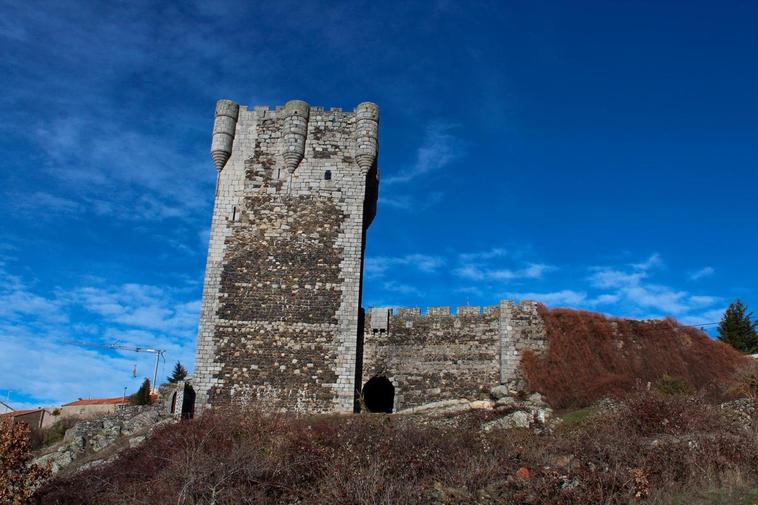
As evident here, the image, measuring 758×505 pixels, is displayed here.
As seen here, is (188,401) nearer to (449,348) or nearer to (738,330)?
(449,348)

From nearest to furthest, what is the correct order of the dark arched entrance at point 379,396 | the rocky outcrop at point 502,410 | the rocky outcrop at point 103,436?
the rocky outcrop at point 502,410, the rocky outcrop at point 103,436, the dark arched entrance at point 379,396

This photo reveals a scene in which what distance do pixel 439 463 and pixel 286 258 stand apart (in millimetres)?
10963

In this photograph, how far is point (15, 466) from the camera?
1323 cm

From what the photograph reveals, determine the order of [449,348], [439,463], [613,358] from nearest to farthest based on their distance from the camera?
[439,463], [613,358], [449,348]

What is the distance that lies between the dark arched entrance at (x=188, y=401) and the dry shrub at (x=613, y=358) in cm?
1113

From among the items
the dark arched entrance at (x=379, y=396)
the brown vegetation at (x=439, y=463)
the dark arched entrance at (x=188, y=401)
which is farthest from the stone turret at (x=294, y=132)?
the brown vegetation at (x=439, y=463)

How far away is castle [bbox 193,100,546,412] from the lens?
851 inches

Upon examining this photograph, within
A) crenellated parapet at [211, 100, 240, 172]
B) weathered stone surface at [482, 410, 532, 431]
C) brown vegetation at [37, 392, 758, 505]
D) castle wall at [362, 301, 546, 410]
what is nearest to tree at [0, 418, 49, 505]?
brown vegetation at [37, 392, 758, 505]

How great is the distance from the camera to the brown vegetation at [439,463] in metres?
11.4

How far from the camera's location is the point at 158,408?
23.3 metres

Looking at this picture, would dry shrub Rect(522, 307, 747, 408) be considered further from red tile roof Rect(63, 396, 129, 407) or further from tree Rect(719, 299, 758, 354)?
red tile roof Rect(63, 396, 129, 407)

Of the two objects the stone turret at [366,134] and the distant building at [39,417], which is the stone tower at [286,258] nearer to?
the stone turret at [366,134]

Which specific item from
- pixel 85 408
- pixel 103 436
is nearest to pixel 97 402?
pixel 85 408

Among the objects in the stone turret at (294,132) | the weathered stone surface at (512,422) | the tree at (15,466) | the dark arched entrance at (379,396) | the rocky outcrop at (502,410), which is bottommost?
the tree at (15,466)
